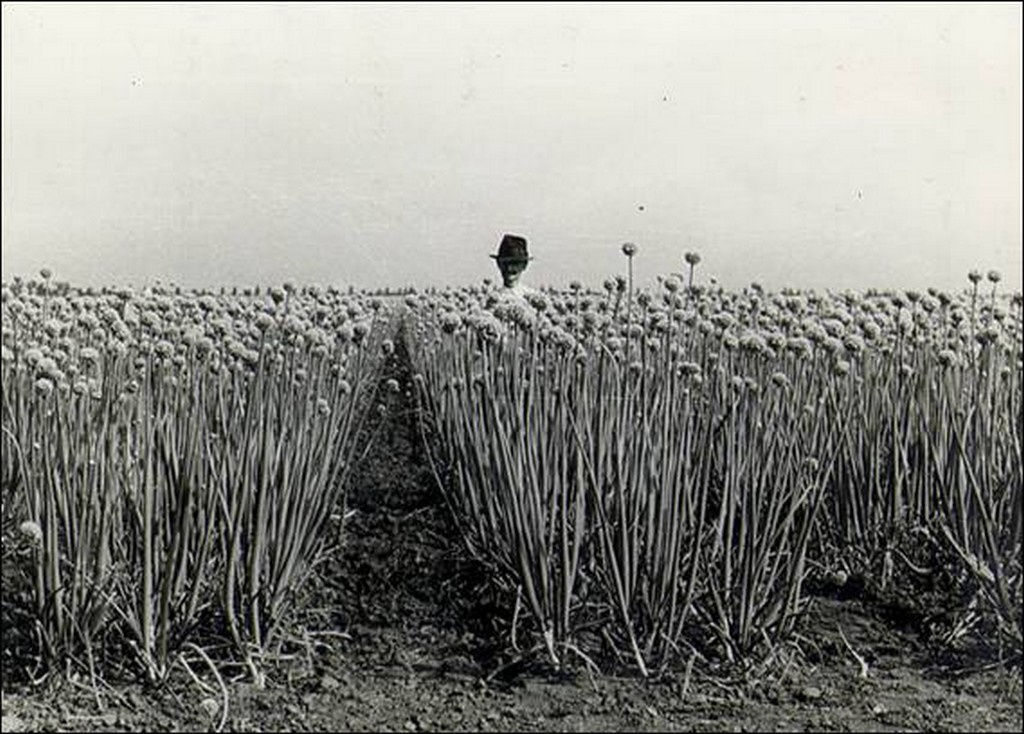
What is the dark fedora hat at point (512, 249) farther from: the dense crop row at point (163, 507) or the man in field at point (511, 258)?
the dense crop row at point (163, 507)

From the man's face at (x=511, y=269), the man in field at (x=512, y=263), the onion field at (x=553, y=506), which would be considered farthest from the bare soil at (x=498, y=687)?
the man's face at (x=511, y=269)

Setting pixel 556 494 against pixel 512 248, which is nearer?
pixel 556 494

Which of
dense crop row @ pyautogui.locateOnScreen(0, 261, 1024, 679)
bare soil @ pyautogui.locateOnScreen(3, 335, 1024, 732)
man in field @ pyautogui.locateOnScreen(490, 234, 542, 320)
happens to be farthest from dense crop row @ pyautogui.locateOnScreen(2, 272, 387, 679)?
man in field @ pyautogui.locateOnScreen(490, 234, 542, 320)

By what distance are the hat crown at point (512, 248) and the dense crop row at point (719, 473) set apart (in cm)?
16

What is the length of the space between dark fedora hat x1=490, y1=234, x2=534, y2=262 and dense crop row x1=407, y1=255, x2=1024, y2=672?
0.15 m

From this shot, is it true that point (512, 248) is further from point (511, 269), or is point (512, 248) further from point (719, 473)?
point (719, 473)

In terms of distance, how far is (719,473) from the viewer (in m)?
3.44

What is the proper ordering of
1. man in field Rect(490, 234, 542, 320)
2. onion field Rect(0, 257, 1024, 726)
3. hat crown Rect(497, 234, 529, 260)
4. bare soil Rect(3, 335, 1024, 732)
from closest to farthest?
bare soil Rect(3, 335, 1024, 732) < onion field Rect(0, 257, 1024, 726) < man in field Rect(490, 234, 542, 320) < hat crown Rect(497, 234, 529, 260)

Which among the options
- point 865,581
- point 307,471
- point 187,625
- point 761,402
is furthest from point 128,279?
point 865,581

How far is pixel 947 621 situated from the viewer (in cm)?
335


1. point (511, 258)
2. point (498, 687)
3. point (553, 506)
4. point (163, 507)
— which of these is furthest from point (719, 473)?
point (163, 507)

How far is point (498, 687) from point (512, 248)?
1769 mm

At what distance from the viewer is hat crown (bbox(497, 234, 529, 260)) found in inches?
163

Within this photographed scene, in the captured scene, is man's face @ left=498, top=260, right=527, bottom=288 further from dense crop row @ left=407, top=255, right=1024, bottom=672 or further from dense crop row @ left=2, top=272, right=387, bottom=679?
dense crop row @ left=2, top=272, right=387, bottom=679
